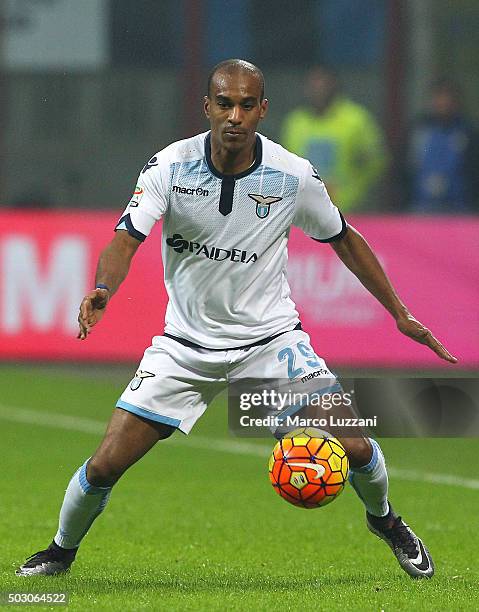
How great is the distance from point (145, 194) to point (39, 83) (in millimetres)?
10355

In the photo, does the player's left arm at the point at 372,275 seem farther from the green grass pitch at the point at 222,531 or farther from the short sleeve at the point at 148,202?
the green grass pitch at the point at 222,531

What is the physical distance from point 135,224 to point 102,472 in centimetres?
112

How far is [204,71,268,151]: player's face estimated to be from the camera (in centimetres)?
666

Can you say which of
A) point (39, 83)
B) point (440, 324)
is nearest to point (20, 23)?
point (39, 83)

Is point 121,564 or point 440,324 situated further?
point 440,324

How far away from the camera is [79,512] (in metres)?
6.96

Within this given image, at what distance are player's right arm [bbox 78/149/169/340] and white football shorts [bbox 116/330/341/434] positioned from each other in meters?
0.48

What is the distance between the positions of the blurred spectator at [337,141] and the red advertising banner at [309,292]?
52 cm

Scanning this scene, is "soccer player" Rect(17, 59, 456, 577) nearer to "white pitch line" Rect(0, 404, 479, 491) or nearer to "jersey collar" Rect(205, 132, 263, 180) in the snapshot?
"jersey collar" Rect(205, 132, 263, 180)

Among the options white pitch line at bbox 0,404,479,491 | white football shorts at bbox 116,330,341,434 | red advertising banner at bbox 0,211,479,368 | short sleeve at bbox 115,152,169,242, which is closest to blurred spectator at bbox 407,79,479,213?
red advertising banner at bbox 0,211,479,368

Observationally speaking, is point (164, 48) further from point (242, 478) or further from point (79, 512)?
point (79, 512)

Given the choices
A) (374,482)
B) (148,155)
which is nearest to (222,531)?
(374,482)

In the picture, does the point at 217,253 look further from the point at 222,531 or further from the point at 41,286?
the point at 41,286

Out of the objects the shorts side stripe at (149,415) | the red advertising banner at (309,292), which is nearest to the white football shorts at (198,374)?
the shorts side stripe at (149,415)
